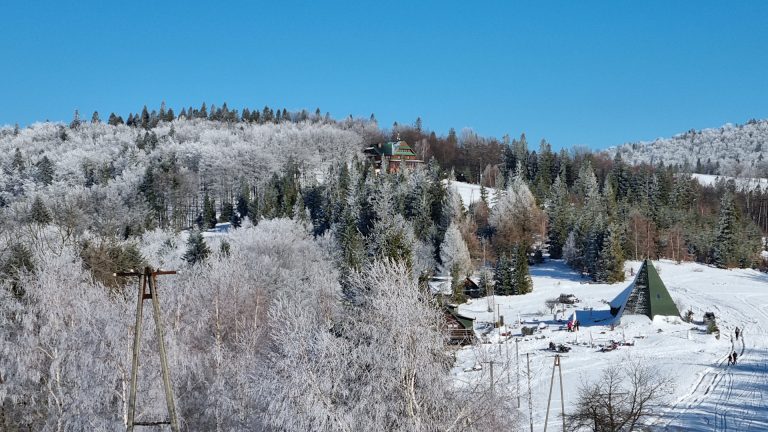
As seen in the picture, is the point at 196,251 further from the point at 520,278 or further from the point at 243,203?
the point at 243,203

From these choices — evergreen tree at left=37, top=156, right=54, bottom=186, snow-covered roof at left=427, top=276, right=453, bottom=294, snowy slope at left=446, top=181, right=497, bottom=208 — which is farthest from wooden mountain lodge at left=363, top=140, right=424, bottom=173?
evergreen tree at left=37, top=156, right=54, bottom=186

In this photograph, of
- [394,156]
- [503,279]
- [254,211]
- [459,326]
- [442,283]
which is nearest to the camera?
[459,326]

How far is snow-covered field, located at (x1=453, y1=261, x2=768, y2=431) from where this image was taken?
80.1ft

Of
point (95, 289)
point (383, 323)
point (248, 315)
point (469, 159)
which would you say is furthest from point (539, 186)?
point (383, 323)

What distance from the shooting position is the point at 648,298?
44.0m

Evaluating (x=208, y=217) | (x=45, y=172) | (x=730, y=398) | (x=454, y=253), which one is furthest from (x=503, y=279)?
(x=45, y=172)

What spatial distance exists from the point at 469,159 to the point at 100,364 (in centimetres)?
10865

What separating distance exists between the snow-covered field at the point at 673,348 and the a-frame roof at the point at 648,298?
733 mm

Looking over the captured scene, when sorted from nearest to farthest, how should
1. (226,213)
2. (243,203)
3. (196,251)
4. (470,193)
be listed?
1. (196,251)
2. (243,203)
3. (226,213)
4. (470,193)

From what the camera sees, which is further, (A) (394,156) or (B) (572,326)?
(A) (394,156)

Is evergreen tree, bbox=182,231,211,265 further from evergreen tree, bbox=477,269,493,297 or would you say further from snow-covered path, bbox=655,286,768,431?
snow-covered path, bbox=655,286,768,431

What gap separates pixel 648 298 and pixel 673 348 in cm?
729

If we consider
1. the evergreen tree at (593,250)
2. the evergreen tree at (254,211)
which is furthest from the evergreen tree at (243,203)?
the evergreen tree at (593,250)

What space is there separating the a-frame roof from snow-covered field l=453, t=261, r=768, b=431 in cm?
73
